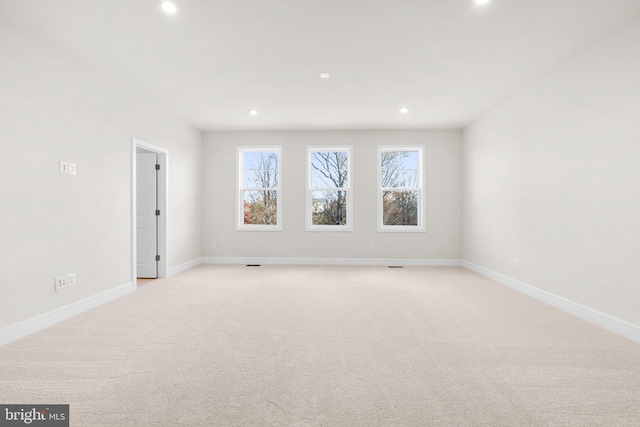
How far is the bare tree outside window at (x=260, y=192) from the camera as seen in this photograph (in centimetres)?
638

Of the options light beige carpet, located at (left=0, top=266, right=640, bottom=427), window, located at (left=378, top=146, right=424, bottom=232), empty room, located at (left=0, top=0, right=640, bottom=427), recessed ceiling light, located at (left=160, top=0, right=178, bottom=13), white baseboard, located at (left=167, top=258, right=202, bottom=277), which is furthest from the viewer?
window, located at (left=378, top=146, right=424, bottom=232)

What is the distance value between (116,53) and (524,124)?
15.9 feet

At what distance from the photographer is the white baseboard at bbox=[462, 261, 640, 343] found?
2646mm

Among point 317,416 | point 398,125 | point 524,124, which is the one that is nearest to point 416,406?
point 317,416

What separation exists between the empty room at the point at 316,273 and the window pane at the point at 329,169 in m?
1.10

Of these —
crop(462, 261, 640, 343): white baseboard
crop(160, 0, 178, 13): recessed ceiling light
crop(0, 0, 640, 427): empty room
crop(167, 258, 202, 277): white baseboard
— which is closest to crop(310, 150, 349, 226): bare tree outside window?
crop(0, 0, 640, 427): empty room

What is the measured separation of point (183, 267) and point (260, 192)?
6.66ft

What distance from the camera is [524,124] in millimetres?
4066

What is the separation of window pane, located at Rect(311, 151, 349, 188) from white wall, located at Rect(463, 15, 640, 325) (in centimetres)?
268

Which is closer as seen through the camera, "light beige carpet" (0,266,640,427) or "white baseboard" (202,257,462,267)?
"light beige carpet" (0,266,640,427)

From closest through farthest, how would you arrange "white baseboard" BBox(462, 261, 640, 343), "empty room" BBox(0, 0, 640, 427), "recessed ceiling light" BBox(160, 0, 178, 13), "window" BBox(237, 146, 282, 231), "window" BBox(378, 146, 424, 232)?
"empty room" BBox(0, 0, 640, 427) → "recessed ceiling light" BBox(160, 0, 178, 13) → "white baseboard" BBox(462, 261, 640, 343) → "window" BBox(378, 146, 424, 232) → "window" BBox(237, 146, 282, 231)

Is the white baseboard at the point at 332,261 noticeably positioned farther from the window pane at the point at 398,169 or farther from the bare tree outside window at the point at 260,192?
the window pane at the point at 398,169

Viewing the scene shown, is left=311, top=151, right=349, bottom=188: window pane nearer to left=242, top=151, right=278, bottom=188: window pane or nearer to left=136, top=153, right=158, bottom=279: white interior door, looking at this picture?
left=242, top=151, right=278, bottom=188: window pane

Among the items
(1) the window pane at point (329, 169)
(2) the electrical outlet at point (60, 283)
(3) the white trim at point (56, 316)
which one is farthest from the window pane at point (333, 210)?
(2) the electrical outlet at point (60, 283)
